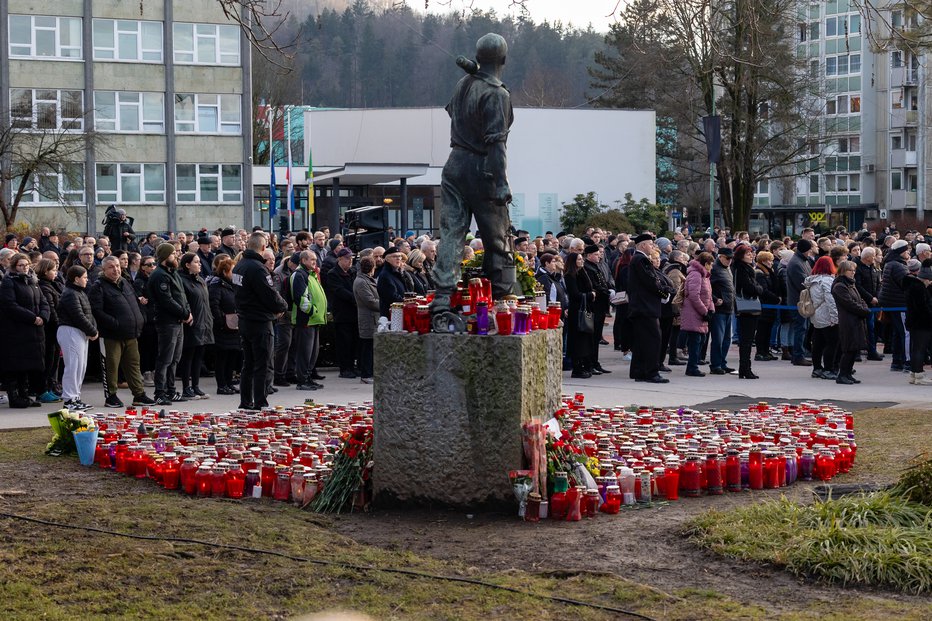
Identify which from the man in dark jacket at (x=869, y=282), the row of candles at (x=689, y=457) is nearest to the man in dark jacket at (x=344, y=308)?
the row of candles at (x=689, y=457)

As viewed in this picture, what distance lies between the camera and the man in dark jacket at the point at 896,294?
19469mm

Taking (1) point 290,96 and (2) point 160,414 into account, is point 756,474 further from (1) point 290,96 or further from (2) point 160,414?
(1) point 290,96

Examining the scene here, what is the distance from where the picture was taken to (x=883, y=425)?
527 inches

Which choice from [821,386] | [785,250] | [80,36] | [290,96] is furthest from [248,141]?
[821,386]

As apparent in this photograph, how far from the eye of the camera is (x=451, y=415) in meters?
9.02

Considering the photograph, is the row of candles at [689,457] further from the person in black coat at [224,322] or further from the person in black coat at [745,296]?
the person in black coat at [224,322]

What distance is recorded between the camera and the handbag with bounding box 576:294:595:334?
18.2m

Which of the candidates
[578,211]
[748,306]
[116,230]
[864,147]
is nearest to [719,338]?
[748,306]

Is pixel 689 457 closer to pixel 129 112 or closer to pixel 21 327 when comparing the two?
pixel 21 327

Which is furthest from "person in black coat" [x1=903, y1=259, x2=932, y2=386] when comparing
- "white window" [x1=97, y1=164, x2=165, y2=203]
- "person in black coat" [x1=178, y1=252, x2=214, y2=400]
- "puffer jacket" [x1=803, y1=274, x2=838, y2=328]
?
"white window" [x1=97, y1=164, x2=165, y2=203]

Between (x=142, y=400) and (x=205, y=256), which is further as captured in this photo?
(x=205, y=256)

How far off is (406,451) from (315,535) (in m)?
1.14

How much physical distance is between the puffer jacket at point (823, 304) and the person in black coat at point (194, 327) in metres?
8.88

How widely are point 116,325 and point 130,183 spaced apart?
41832 millimetres
